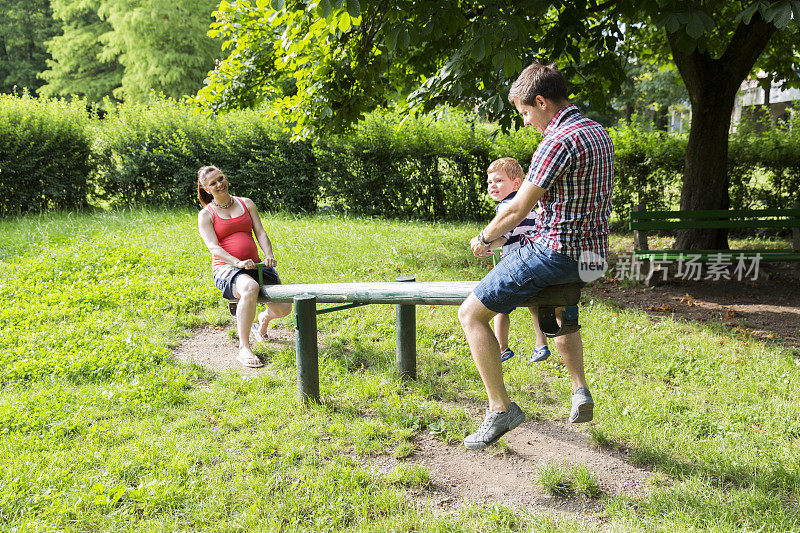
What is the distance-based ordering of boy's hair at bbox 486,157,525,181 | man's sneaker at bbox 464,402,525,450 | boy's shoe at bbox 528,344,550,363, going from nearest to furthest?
man's sneaker at bbox 464,402,525,450 → boy's hair at bbox 486,157,525,181 → boy's shoe at bbox 528,344,550,363

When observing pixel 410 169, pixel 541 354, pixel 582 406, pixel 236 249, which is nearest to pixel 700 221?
pixel 541 354

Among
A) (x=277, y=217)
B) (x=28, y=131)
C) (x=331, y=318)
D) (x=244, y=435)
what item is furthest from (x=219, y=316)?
(x=28, y=131)

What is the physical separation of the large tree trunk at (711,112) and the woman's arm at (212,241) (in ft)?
20.0

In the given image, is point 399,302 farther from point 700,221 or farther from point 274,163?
point 274,163

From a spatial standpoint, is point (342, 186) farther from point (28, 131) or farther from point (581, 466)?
point (581, 466)

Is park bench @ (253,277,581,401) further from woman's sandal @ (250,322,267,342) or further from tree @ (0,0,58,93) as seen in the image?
tree @ (0,0,58,93)

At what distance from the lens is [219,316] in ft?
20.6

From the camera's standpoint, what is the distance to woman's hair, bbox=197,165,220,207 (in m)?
5.23

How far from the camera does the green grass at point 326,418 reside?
114 inches

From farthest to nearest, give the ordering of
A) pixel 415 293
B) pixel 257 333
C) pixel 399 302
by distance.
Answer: pixel 257 333 → pixel 399 302 → pixel 415 293

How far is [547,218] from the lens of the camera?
2.95 m

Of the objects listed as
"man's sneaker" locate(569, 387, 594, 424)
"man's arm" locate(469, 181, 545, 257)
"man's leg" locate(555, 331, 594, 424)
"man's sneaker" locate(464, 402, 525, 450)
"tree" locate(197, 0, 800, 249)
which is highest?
"tree" locate(197, 0, 800, 249)

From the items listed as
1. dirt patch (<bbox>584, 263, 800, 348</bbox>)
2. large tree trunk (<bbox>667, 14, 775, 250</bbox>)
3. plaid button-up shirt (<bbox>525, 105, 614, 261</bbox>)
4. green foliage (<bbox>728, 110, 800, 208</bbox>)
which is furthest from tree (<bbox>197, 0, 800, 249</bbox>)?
green foliage (<bbox>728, 110, 800, 208</bbox>)

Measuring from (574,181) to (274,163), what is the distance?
10372 millimetres
